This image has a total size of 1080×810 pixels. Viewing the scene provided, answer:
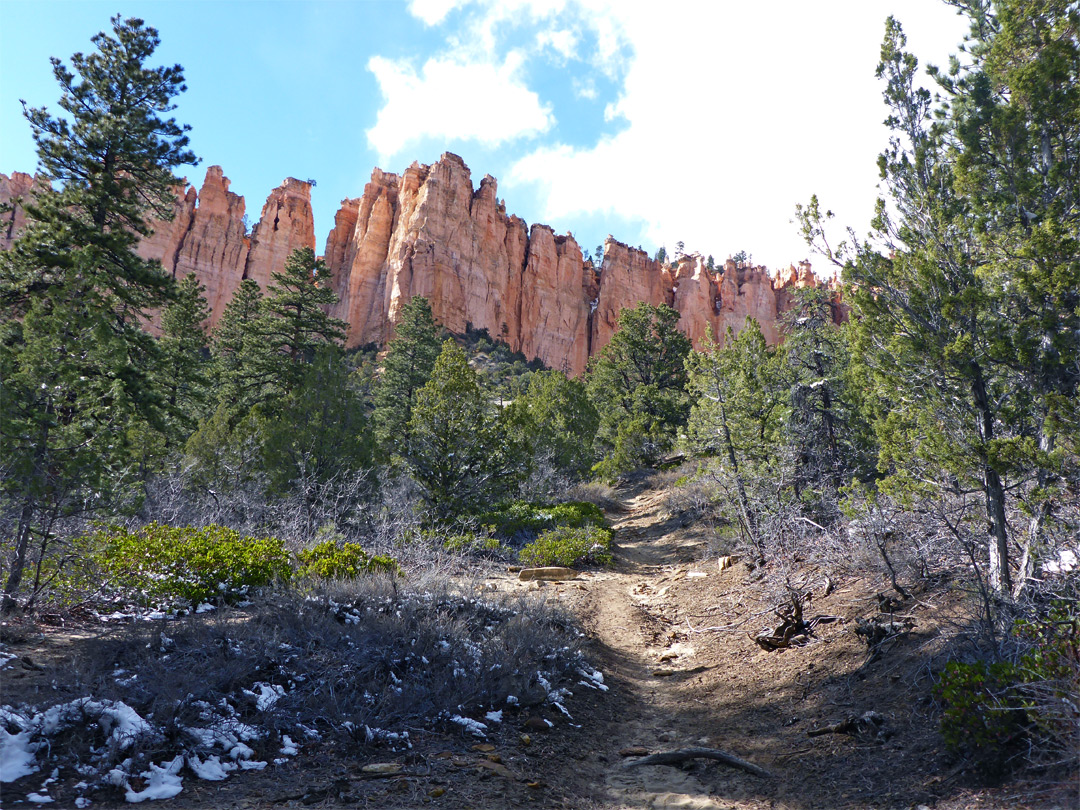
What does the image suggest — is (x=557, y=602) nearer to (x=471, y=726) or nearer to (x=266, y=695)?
(x=471, y=726)

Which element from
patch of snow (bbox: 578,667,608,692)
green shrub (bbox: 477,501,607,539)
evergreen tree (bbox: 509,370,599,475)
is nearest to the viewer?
patch of snow (bbox: 578,667,608,692)

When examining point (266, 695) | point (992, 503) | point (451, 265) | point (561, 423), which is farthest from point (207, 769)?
point (451, 265)

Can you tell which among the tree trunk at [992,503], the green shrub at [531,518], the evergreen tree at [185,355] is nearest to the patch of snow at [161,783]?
the tree trunk at [992,503]

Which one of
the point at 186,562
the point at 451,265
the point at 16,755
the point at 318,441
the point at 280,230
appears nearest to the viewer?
the point at 16,755

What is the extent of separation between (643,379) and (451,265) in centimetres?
4021

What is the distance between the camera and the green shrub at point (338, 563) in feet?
24.9

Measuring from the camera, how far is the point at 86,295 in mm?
8078

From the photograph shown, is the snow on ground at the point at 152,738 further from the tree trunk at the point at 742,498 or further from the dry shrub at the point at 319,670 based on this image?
the tree trunk at the point at 742,498

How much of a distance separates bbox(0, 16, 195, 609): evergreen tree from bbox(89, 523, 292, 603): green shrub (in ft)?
2.13

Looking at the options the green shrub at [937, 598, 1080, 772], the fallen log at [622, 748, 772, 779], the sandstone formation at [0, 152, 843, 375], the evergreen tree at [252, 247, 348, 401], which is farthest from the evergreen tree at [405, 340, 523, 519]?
the sandstone formation at [0, 152, 843, 375]

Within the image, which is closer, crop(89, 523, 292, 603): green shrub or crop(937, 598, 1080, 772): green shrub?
crop(937, 598, 1080, 772): green shrub

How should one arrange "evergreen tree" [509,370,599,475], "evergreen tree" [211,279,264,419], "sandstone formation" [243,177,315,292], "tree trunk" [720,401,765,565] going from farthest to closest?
"sandstone formation" [243,177,315,292] → "evergreen tree" [509,370,599,475] → "evergreen tree" [211,279,264,419] → "tree trunk" [720,401,765,565]

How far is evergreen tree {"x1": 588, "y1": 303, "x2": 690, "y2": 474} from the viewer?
28.2 m

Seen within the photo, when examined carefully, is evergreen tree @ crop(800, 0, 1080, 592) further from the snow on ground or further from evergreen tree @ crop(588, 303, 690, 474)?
evergreen tree @ crop(588, 303, 690, 474)
